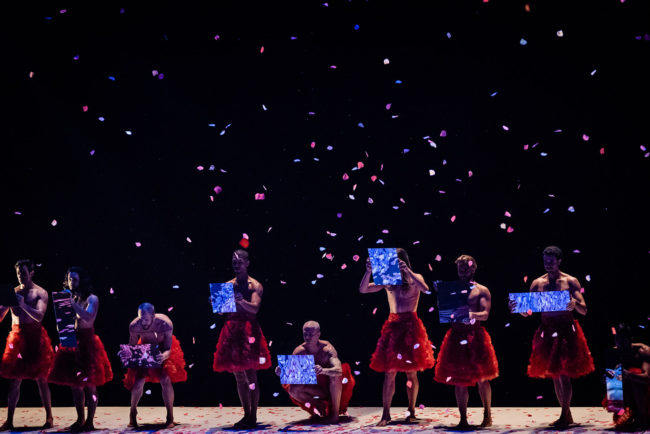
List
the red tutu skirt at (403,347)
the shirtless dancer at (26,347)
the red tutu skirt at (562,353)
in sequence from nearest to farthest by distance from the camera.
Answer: the red tutu skirt at (562,353)
the red tutu skirt at (403,347)
the shirtless dancer at (26,347)

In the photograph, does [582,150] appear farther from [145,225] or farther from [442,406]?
[145,225]

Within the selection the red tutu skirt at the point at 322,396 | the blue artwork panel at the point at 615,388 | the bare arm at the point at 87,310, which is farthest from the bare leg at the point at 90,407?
the blue artwork panel at the point at 615,388

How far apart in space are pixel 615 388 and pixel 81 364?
3965 millimetres

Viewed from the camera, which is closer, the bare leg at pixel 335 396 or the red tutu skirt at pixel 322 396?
the bare leg at pixel 335 396

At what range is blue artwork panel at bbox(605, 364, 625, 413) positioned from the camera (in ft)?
18.7

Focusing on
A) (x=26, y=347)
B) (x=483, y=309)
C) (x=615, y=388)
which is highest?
(x=483, y=309)

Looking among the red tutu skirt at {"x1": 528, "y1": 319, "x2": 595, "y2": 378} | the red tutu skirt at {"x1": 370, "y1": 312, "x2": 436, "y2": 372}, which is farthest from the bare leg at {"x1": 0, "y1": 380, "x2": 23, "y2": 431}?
the red tutu skirt at {"x1": 528, "y1": 319, "x2": 595, "y2": 378}

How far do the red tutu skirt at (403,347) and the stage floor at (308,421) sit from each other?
453 millimetres

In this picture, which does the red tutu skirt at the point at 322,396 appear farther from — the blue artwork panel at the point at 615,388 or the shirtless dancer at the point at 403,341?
the blue artwork panel at the point at 615,388

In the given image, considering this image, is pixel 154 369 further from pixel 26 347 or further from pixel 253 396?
pixel 26 347

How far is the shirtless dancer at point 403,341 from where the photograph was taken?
6.27m

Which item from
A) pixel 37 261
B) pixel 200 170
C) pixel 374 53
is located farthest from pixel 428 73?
pixel 37 261

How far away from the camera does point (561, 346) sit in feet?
19.5

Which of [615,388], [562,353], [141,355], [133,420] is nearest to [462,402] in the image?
[562,353]
